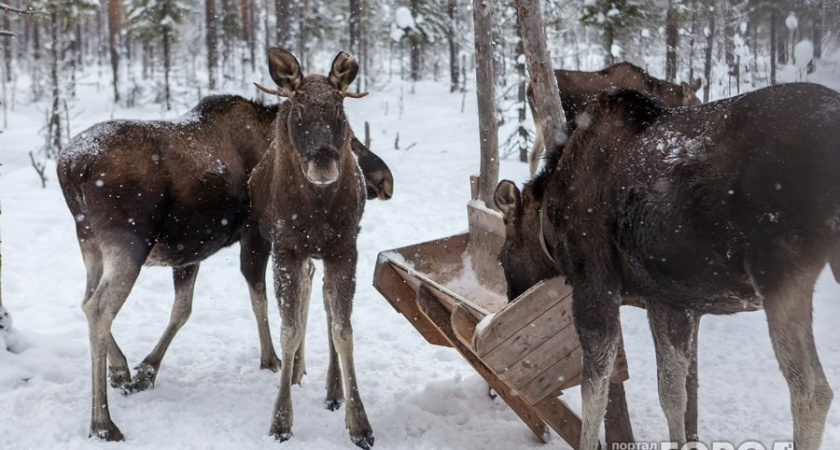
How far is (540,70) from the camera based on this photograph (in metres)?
6.17

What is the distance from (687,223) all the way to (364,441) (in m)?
2.92


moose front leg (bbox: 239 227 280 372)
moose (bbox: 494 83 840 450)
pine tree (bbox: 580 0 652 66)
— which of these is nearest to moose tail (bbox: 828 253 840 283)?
moose (bbox: 494 83 840 450)

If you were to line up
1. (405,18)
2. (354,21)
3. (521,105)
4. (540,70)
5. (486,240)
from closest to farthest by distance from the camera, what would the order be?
1. (540,70)
2. (486,240)
3. (521,105)
4. (354,21)
5. (405,18)

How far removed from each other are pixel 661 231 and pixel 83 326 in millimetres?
6616

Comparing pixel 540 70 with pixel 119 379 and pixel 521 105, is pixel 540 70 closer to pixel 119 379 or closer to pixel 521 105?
pixel 119 379

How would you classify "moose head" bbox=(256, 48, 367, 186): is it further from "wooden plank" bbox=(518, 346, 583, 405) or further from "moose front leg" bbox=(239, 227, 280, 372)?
"wooden plank" bbox=(518, 346, 583, 405)

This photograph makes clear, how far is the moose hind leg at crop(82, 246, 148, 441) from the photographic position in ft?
17.2

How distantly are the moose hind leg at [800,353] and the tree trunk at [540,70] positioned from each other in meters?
2.98

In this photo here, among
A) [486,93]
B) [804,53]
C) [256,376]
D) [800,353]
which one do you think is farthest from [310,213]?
[804,53]

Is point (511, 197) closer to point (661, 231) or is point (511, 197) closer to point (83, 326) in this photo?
point (661, 231)

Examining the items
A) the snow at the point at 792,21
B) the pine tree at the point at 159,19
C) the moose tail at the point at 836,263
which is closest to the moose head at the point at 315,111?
the moose tail at the point at 836,263

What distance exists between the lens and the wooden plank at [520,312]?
170 inches

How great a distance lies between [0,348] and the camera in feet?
20.9

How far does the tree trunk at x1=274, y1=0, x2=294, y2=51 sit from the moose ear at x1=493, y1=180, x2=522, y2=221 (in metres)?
15.8
